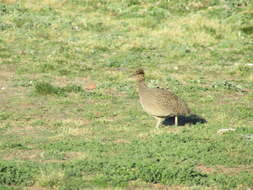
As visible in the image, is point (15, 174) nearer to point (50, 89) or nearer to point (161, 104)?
point (161, 104)

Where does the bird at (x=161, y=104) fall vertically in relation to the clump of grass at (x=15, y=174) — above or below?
below

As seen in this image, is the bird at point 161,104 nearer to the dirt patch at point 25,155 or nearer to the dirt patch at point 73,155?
the dirt patch at point 73,155

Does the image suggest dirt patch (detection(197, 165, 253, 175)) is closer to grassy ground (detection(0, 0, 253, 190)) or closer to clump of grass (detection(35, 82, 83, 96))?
grassy ground (detection(0, 0, 253, 190))

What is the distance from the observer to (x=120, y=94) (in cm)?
1892

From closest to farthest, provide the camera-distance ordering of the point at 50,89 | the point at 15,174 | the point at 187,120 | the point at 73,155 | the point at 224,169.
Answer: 1. the point at 15,174
2. the point at 224,169
3. the point at 73,155
4. the point at 187,120
5. the point at 50,89

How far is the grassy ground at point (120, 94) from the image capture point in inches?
427

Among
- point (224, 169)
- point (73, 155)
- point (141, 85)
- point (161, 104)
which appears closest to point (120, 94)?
point (141, 85)

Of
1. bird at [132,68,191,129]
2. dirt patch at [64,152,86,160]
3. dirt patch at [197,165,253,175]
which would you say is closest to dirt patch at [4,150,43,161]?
dirt patch at [64,152,86,160]

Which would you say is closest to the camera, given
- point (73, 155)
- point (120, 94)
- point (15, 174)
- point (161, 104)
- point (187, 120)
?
point (15, 174)

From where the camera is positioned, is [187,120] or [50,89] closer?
[187,120]

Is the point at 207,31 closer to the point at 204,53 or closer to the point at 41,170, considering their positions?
the point at 204,53

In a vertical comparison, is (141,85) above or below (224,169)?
above

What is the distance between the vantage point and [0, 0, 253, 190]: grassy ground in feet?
35.6

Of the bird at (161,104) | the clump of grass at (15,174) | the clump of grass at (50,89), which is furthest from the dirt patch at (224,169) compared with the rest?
the clump of grass at (50,89)
